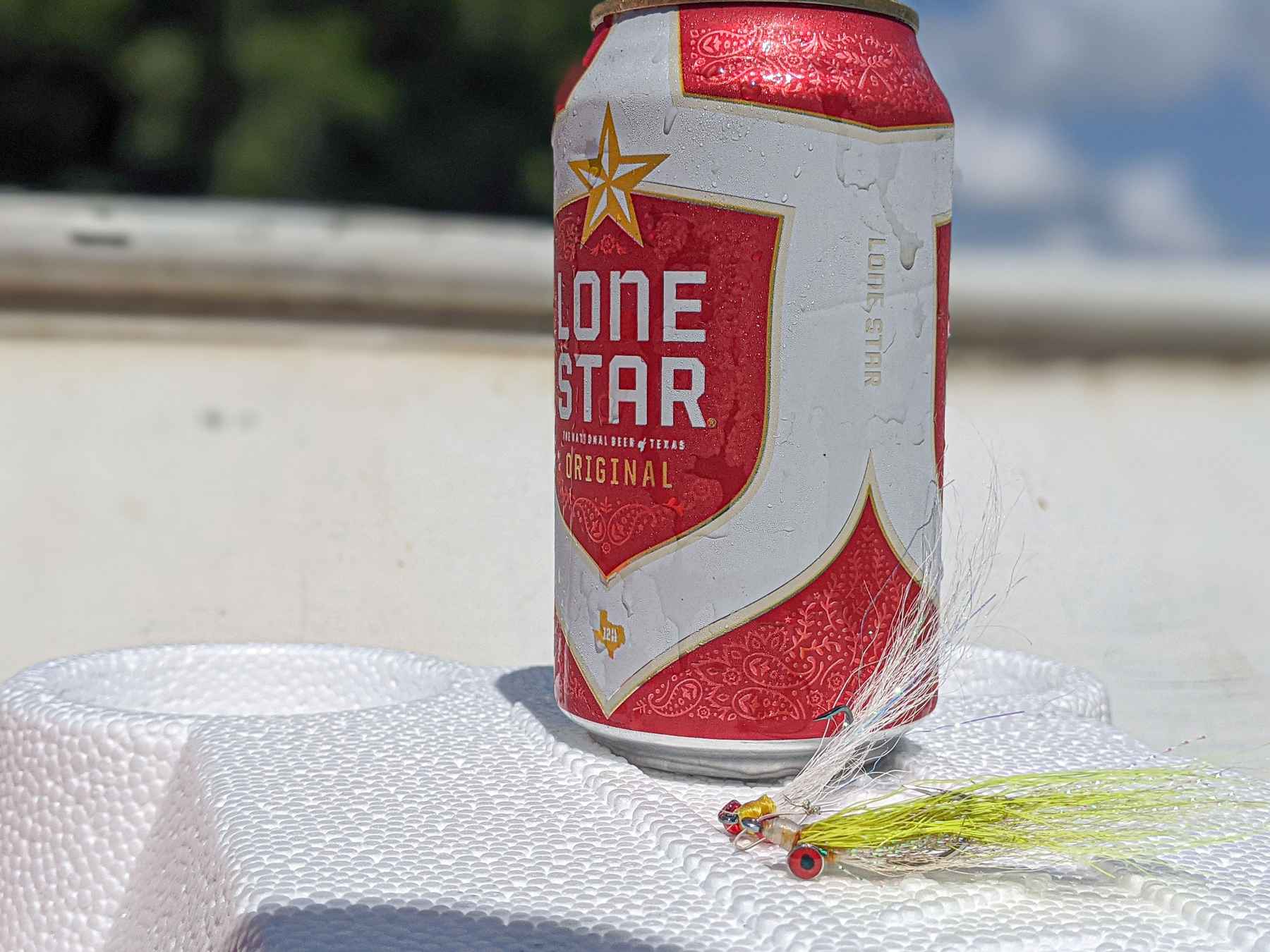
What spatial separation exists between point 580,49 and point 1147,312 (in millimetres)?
4773

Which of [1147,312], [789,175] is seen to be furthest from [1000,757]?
[1147,312]

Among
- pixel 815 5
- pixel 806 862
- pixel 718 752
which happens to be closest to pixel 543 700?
pixel 718 752

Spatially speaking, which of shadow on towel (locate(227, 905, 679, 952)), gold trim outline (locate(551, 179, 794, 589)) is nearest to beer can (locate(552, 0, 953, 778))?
gold trim outline (locate(551, 179, 794, 589))

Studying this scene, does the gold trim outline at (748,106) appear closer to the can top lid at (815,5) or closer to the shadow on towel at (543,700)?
the can top lid at (815,5)

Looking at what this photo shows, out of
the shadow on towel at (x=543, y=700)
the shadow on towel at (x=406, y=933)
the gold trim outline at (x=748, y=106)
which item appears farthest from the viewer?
the shadow on towel at (x=543, y=700)

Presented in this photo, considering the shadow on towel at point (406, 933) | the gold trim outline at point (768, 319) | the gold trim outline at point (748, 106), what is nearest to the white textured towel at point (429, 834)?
the shadow on towel at point (406, 933)

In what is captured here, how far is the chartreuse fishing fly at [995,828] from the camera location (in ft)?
1.71

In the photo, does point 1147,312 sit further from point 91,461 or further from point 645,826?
point 91,461

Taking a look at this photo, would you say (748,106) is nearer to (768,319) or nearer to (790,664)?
(768,319)

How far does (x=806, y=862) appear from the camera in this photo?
1.67 feet

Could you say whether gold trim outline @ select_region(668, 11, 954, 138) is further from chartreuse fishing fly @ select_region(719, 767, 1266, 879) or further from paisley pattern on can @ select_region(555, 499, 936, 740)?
chartreuse fishing fly @ select_region(719, 767, 1266, 879)

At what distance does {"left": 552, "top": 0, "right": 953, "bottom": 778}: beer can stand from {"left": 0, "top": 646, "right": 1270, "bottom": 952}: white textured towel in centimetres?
7

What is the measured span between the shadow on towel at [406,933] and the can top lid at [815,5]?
0.41 metres

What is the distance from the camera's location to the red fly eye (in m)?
0.51
